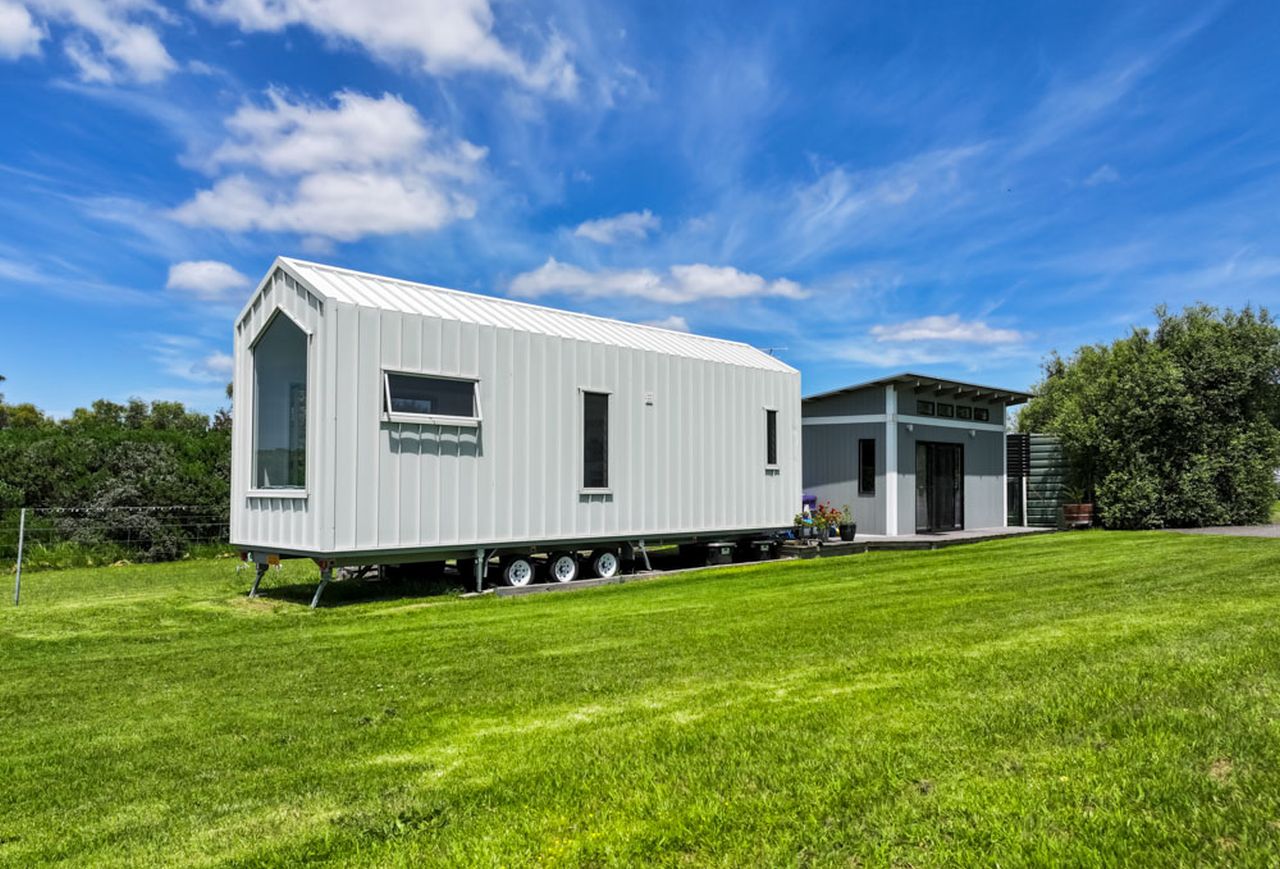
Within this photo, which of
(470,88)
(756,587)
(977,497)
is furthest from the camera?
(977,497)

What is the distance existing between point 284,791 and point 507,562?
27.5 ft

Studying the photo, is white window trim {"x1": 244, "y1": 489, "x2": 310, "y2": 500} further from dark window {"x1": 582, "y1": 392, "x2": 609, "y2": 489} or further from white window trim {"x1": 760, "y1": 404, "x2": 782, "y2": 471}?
white window trim {"x1": 760, "y1": 404, "x2": 782, "y2": 471}

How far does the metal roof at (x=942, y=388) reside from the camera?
17.7 meters

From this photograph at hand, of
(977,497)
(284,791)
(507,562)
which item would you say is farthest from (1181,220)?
(284,791)

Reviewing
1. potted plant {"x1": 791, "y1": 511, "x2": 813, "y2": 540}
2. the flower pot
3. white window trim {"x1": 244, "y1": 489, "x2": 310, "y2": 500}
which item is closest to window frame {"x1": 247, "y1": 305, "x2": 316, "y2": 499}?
white window trim {"x1": 244, "y1": 489, "x2": 310, "y2": 500}

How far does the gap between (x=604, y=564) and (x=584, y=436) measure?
1.96 meters

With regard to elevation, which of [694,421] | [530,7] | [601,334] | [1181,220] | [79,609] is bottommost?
[79,609]

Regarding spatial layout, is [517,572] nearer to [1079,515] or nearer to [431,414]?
[431,414]

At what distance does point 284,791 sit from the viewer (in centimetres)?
372

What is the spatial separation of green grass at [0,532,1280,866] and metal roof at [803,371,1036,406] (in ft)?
31.5

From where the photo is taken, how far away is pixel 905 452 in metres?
18.4

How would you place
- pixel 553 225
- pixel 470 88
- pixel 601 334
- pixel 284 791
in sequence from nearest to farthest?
1. pixel 284 791
2. pixel 601 334
3. pixel 470 88
4. pixel 553 225

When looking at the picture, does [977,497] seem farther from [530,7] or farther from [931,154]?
[530,7]

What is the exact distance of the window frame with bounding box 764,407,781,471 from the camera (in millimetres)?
15625
